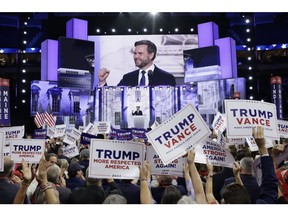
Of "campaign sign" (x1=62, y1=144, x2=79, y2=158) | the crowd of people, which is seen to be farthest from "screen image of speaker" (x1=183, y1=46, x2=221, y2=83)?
the crowd of people

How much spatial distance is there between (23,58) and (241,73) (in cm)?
1720

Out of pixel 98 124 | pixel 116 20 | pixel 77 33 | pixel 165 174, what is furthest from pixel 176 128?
pixel 116 20

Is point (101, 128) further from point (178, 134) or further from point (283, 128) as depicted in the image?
point (178, 134)

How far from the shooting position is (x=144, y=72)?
31.1m

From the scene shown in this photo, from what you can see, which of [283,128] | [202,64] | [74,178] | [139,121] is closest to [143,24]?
[202,64]

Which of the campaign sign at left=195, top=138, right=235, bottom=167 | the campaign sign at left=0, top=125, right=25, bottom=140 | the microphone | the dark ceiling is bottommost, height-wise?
the campaign sign at left=195, top=138, right=235, bottom=167

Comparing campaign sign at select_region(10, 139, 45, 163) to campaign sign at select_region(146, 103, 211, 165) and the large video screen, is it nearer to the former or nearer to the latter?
campaign sign at select_region(146, 103, 211, 165)

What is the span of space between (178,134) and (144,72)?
2641 centimetres

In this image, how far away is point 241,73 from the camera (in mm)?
33719

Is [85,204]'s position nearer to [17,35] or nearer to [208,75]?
[208,75]

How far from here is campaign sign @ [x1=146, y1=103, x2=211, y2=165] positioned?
482 centimetres

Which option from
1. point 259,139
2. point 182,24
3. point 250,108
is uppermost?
point 182,24

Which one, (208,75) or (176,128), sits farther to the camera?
(208,75)

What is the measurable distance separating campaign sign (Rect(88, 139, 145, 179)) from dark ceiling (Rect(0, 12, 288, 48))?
2755 cm
